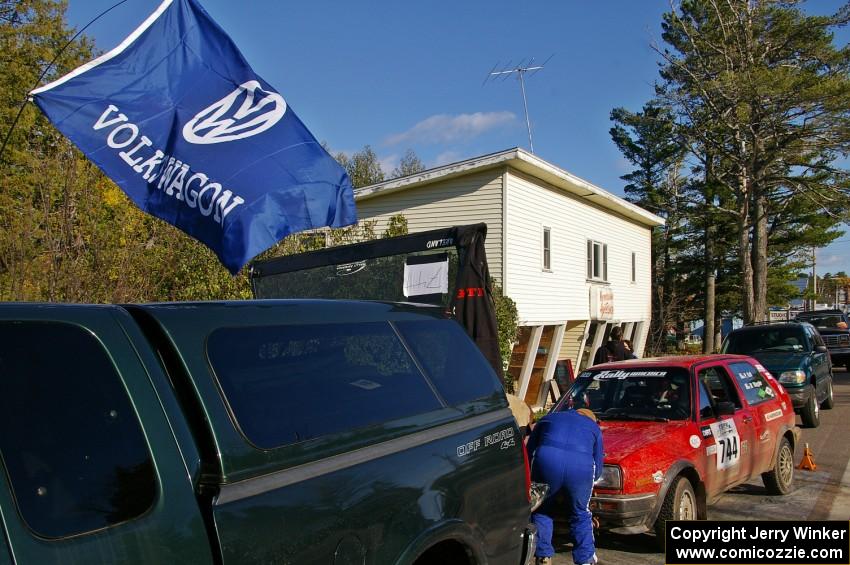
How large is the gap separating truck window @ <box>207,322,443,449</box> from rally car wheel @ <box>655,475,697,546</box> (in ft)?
11.2

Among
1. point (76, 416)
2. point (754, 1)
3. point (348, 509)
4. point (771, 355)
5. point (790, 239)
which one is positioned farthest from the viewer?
point (790, 239)

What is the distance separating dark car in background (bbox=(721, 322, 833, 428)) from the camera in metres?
13.8

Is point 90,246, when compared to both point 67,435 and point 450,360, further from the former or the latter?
point 67,435

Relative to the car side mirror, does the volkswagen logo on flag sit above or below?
above

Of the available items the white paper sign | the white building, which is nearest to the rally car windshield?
the white paper sign

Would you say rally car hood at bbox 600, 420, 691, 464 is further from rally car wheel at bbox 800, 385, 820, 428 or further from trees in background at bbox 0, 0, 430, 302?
rally car wheel at bbox 800, 385, 820, 428

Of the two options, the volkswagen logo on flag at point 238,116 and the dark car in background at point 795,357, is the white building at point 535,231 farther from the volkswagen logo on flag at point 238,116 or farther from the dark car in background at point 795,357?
the volkswagen logo on flag at point 238,116

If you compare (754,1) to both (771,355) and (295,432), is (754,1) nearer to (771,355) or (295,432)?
(771,355)

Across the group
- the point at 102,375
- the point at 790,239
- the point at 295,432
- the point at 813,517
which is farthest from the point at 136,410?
the point at 790,239

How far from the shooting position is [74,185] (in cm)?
926

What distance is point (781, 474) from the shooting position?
874 cm

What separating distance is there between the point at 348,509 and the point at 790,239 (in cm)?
4595

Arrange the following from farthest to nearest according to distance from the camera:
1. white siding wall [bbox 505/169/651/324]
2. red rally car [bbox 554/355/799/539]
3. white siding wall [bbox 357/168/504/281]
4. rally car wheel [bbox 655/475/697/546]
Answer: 1. white siding wall [bbox 505/169/651/324]
2. white siding wall [bbox 357/168/504/281]
3. rally car wheel [bbox 655/475/697/546]
4. red rally car [bbox 554/355/799/539]

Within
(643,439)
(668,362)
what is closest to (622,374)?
(668,362)
